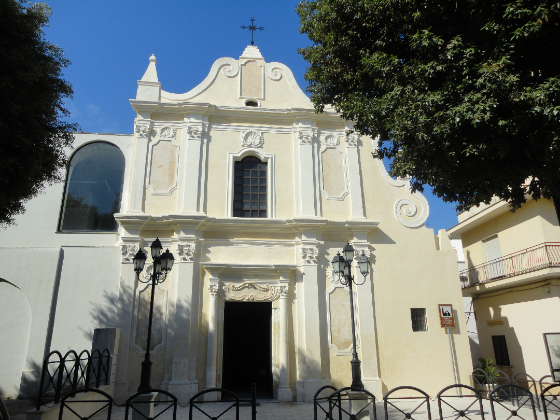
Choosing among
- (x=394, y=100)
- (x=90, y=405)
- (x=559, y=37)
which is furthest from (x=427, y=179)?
(x=90, y=405)

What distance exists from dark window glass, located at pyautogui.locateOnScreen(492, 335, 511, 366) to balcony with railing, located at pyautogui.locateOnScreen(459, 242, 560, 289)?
2247 millimetres

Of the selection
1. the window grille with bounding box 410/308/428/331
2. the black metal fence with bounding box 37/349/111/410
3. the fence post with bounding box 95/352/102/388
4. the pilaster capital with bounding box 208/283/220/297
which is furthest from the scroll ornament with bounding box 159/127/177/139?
the window grille with bounding box 410/308/428/331

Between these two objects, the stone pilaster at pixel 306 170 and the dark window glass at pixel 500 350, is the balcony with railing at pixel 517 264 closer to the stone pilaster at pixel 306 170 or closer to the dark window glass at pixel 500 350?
the dark window glass at pixel 500 350

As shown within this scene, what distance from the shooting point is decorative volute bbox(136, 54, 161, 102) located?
1444cm

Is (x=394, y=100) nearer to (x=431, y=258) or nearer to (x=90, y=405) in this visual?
(x=431, y=258)

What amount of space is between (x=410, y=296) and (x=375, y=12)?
921 centimetres

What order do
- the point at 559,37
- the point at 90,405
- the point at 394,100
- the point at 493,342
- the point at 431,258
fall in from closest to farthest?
the point at 559,37 < the point at 394,100 < the point at 90,405 < the point at 431,258 < the point at 493,342

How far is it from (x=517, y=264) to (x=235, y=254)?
34.2 ft

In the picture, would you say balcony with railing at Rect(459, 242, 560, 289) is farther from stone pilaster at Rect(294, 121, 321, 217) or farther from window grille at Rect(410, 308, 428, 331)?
stone pilaster at Rect(294, 121, 321, 217)

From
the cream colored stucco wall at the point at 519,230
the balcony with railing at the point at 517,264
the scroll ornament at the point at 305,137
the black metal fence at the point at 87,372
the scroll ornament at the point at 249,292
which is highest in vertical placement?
the scroll ornament at the point at 305,137

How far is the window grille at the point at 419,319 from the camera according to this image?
520 inches

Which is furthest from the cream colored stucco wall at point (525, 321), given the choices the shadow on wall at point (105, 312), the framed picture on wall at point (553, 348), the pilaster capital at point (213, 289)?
the shadow on wall at point (105, 312)

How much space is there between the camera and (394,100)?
23.8 feet

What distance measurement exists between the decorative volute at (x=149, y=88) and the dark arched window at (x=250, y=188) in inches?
150
